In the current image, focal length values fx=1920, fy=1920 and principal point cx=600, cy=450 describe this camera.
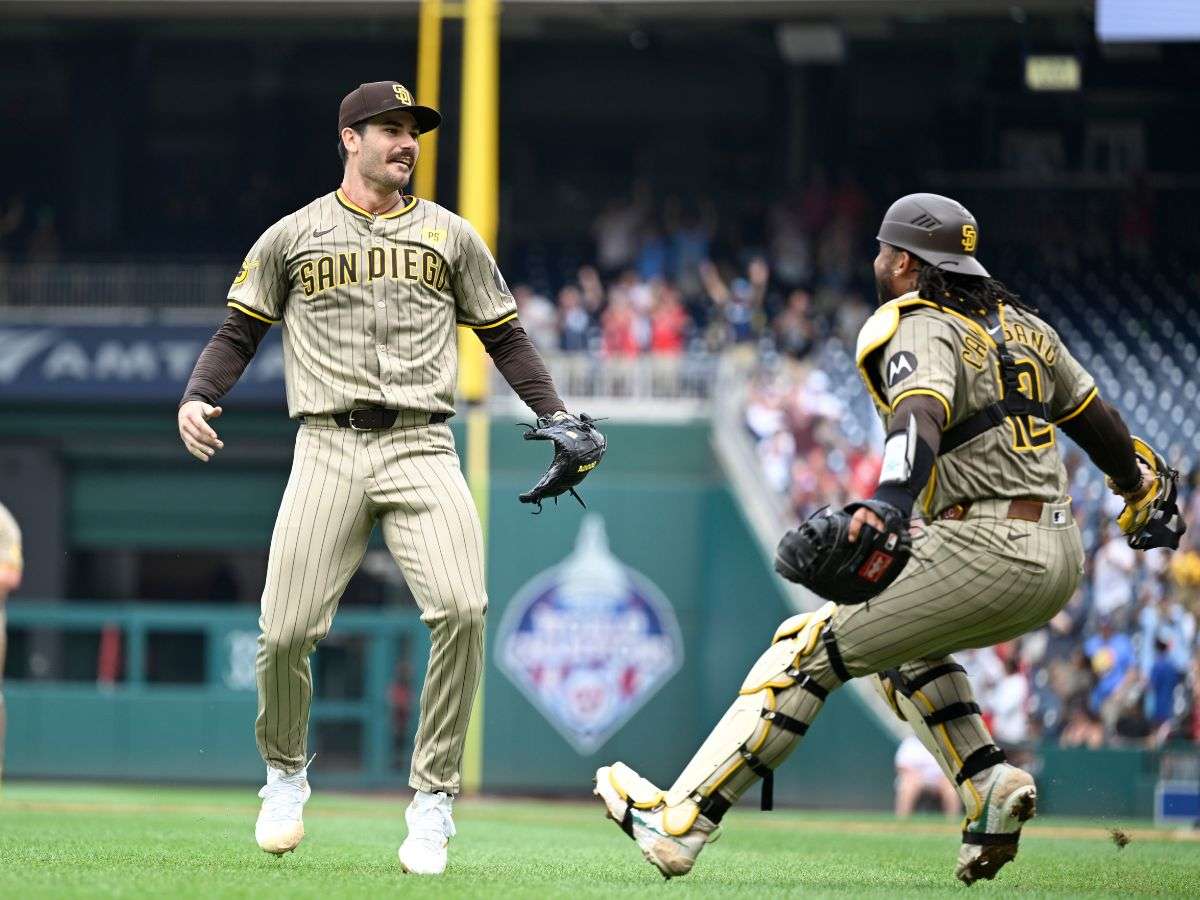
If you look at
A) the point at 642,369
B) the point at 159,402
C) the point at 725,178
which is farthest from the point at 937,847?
the point at 725,178

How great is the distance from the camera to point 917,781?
13852 millimetres

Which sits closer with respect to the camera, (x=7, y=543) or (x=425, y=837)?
(x=425, y=837)

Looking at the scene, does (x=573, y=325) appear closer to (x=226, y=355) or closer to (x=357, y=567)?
(x=226, y=355)

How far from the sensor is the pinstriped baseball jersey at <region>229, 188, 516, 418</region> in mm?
5445

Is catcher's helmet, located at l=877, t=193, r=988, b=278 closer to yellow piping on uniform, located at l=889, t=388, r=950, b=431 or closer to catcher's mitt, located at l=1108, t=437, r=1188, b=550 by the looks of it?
yellow piping on uniform, located at l=889, t=388, r=950, b=431

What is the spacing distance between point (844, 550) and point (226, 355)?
6.47ft

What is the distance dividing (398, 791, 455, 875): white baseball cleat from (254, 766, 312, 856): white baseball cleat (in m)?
0.36

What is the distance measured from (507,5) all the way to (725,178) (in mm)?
5408

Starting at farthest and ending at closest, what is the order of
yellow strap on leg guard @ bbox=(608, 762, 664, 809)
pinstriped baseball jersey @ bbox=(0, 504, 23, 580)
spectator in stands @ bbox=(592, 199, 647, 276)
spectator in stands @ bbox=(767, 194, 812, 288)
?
spectator in stands @ bbox=(592, 199, 647, 276)
spectator in stands @ bbox=(767, 194, 812, 288)
pinstriped baseball jersey @ bbox=(0, 504, 23, 580)
yellow strap on leg guard @ bbox=(608, 762, 664, 809)

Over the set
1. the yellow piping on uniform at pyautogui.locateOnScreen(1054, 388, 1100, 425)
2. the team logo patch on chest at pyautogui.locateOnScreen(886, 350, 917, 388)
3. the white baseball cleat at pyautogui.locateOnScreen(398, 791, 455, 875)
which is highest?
the team logo patch on chest at pyautogui.locateOnScreen(886, 350, 917, 388)

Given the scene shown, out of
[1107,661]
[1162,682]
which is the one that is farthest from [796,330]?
[1162,682]

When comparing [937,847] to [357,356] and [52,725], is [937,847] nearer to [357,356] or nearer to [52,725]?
[357,356]

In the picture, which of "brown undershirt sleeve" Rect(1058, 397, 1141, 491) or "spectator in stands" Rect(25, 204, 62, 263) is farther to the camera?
"spectator in stands" Rect(25, 204, 62, 263)

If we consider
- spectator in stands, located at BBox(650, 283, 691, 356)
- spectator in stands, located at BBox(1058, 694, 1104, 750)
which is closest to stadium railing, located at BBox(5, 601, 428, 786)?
spectator in stands, located at BBox(650, 283, 691, 356)
